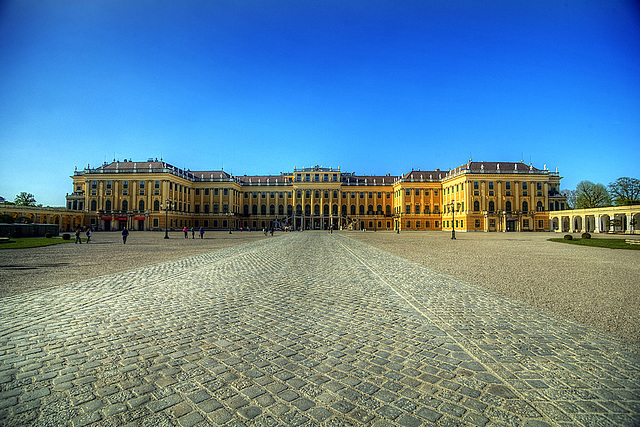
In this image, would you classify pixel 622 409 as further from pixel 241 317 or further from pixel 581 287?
pixel 581 287

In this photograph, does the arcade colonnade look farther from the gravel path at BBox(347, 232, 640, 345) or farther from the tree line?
the gravel path at BBox(347, 232, 640, 345)

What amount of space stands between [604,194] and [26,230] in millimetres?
99743

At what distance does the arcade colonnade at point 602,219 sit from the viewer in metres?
49.0

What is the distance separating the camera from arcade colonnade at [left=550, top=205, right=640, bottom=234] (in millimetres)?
49000

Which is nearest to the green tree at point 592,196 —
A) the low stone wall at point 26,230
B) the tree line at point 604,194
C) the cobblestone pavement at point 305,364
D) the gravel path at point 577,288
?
the tree line at point 604,194

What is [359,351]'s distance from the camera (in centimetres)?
411

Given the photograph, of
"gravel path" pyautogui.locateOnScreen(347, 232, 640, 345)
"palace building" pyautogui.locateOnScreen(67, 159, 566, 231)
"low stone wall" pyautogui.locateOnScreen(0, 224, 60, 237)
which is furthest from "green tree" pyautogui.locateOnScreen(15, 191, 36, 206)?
"gravel path" pyautogui.locateOnScreen(347, 232, 640, 345)

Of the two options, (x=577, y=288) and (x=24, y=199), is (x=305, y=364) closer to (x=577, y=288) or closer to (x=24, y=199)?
(x=577, y=288)

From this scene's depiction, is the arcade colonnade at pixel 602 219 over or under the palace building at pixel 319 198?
under

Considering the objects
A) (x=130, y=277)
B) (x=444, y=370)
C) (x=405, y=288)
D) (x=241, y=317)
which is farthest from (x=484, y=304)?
(x=130, y=277)

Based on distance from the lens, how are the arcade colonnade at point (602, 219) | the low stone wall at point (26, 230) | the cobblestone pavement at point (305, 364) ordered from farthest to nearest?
the arcade colonnade at point (602, 219), the low stone wall at point (26, 230), the cobblestone pavement at point (305, 364)

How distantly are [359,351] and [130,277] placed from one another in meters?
8.38

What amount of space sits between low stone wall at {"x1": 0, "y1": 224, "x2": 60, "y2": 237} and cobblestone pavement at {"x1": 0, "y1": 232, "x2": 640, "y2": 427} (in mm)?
30207

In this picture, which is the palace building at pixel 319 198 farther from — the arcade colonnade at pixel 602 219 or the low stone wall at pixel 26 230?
the low stone wall at pixel 26 230
